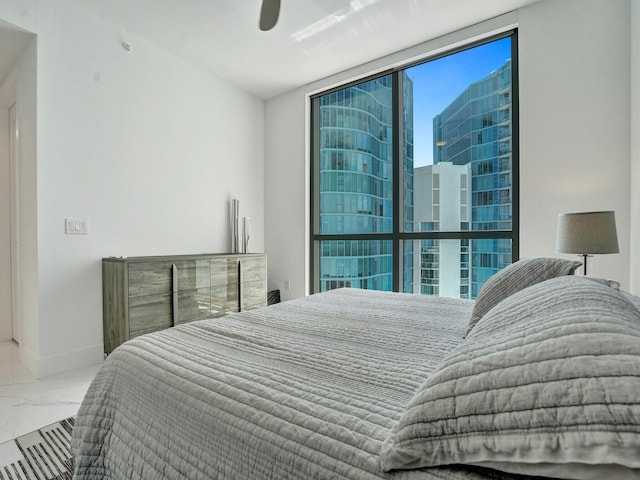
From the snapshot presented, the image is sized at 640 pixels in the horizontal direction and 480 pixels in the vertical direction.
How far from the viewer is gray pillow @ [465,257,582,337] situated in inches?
50.4

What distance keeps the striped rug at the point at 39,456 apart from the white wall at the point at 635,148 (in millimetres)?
3253

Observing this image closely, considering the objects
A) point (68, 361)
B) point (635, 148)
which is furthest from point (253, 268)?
point (635, 148)

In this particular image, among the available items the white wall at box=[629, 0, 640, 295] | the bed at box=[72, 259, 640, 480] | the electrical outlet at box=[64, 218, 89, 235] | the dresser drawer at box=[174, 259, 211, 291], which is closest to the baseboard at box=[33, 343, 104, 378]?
the dresser drawer at box=[174, 259, 211, 291]

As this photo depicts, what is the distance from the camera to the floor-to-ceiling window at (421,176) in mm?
3029

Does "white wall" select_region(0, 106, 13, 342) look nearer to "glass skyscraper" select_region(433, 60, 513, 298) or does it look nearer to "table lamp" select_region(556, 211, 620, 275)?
"glass skyscraper" select_region(433, 60, 513, 298)

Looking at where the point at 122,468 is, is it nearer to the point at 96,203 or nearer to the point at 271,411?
the point at 271,411

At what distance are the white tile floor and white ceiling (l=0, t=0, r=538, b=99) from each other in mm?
2479

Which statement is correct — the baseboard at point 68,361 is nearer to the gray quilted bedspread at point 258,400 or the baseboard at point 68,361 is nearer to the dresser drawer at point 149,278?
the dresser drawer at point 149,278

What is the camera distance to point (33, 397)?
6.83 ft

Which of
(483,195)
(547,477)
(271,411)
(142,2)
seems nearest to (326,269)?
(483,195)

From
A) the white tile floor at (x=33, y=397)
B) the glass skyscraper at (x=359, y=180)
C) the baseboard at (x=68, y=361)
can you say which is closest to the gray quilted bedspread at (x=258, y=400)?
the white tile floor at (x=33, y=397)

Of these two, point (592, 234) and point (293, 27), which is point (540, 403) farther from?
point (293, 27)

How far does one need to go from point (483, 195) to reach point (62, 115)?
357cm

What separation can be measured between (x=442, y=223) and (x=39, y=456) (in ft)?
10.8
